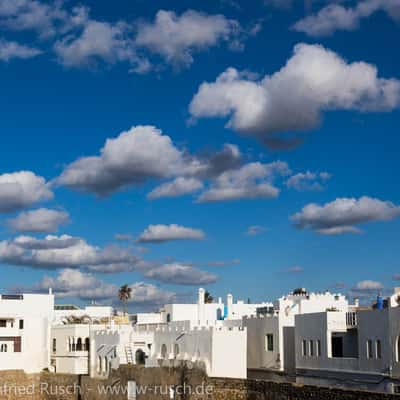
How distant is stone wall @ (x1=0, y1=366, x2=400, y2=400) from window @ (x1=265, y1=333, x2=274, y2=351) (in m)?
6.82

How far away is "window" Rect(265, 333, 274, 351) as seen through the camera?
158ft

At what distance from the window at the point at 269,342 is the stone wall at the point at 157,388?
682 centimetres

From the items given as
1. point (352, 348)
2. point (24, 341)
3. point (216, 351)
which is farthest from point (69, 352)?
point (352, 348)

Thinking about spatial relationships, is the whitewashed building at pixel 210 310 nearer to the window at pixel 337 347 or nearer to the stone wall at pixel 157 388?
the stone wall at pixel 157 388

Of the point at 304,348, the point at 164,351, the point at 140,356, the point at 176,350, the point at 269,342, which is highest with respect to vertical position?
the point at 269,342

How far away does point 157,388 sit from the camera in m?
45.0

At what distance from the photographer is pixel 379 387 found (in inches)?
1422

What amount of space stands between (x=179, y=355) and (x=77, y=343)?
17016mm

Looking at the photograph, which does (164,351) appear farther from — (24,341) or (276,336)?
(24,341)

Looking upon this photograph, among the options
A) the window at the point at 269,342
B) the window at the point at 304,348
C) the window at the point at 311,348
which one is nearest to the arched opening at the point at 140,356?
the window at the point at 269,342

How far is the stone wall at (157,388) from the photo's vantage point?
113 ft

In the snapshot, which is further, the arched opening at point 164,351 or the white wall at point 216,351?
the arched opening at point 164,351

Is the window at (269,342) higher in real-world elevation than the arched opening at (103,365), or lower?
higher

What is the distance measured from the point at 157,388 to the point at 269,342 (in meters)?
8.29
